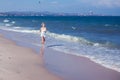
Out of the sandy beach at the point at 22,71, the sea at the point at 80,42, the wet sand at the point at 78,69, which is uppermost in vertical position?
the sandy beach at the point at 22,71

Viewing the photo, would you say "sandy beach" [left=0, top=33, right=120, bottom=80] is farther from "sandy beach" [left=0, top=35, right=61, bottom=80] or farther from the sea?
the sea

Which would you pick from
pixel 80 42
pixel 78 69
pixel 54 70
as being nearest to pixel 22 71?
pixel 54 70

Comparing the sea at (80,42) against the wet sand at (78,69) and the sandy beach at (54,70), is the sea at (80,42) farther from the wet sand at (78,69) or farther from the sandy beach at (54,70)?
the sandy beach at (54,70)

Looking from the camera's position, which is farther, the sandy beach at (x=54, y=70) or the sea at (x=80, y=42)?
the sea at (x=80, y=42)

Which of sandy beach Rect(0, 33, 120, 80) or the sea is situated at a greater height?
sandy beach Rect(0, 33, 120, 80)

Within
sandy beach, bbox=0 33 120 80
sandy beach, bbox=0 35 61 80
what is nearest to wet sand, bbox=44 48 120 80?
sandy beach, bbox=0 33 120 80

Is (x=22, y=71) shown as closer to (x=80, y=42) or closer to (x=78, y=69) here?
(x=78, y=69)

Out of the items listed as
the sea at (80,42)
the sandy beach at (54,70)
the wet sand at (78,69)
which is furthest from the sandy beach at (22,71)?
the sea at (80,42)

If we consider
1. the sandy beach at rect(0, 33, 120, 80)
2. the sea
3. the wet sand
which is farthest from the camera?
the sea

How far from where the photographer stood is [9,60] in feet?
46.9

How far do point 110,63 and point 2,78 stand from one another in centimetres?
657

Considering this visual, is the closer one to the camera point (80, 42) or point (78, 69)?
point (78, 69)

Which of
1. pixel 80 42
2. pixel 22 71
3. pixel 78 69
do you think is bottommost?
pixel 80 42

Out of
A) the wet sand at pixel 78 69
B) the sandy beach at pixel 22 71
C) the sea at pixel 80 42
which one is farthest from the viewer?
the sea at pixel 80 42
